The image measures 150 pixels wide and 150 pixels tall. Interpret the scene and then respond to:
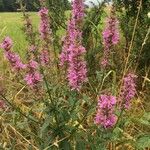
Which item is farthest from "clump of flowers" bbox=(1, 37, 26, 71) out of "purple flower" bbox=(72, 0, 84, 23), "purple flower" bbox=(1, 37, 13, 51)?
"purple flower" bbox=(72, 0, 84, 23)

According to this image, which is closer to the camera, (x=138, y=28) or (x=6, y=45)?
(x=6, y=45)

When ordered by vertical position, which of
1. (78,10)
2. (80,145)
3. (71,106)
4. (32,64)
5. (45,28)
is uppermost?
(78,10)

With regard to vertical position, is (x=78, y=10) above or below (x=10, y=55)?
above

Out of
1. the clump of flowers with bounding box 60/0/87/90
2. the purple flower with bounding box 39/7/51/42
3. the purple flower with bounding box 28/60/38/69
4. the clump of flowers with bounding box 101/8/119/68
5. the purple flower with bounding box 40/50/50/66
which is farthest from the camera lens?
the purple flower with bounding box 40/50/50/66

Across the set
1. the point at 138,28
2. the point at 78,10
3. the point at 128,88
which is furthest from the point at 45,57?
the point at 138,28

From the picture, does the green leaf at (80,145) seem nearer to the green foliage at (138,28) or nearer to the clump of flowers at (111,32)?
the clump of flowers at (111,32)

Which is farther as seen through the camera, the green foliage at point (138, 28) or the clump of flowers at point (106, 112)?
the green foliage at point (138, 28)

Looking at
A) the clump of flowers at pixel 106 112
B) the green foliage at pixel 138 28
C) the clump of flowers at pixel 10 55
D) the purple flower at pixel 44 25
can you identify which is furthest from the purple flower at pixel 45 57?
the green foliage at pixel 138 28

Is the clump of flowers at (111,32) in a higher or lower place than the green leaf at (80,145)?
higher

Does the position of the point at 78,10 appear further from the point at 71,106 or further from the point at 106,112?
the point at 106,112

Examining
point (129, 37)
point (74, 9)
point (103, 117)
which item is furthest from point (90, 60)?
point (103, 117)

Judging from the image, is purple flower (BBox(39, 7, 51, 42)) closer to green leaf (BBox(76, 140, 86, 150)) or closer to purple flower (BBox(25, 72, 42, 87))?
purple flower (BBox(25, 72, 42, 87))

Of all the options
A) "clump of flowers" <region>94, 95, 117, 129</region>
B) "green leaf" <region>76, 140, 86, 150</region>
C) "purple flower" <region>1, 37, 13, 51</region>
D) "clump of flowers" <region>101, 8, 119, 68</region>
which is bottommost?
"green leaf" <region>76, 140, 86, 150</region>

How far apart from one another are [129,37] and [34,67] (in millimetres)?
2607
